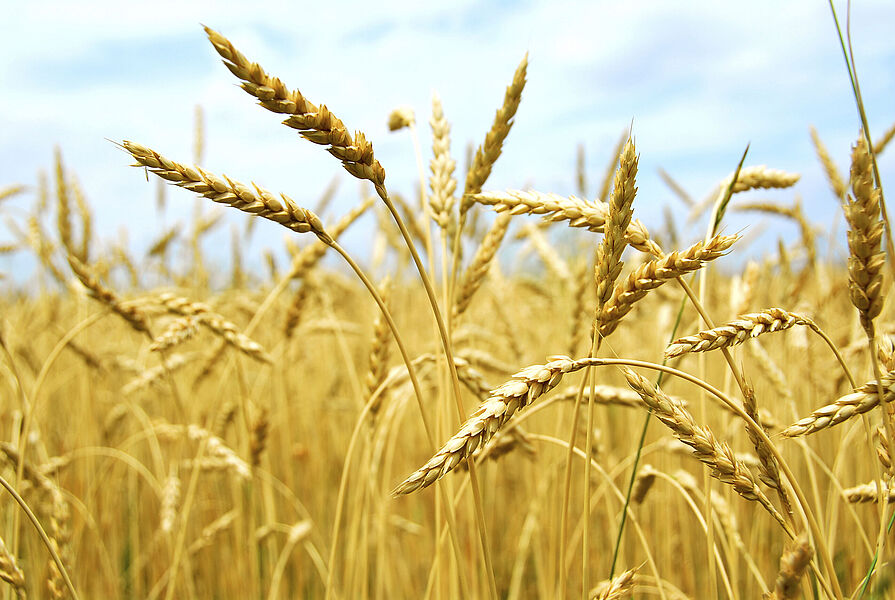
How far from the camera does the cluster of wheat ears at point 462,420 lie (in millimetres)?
651

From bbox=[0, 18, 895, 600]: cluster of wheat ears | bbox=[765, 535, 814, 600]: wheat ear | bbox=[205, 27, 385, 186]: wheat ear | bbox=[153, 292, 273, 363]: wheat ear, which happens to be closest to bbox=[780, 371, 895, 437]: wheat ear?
bbox=[0, 18, 895, 600]: cluster of wheat ears

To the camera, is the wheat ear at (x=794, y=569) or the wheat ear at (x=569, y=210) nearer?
the wheat ear at (x=794, y=569)

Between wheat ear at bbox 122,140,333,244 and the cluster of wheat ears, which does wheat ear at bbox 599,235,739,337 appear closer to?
the cluster of wheat ears

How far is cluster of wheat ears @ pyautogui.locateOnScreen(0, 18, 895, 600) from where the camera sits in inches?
25.6

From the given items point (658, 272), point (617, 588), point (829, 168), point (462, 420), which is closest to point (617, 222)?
point (658, 272)

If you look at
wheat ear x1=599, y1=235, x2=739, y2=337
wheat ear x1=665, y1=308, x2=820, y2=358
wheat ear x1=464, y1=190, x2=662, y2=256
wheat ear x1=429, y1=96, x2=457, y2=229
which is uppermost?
wheat ear x1=429, y1=96, x2=457, y2=229

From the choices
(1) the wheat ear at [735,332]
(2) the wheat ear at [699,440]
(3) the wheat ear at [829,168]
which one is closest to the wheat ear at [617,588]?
(2) the wheat ear at [699,440]

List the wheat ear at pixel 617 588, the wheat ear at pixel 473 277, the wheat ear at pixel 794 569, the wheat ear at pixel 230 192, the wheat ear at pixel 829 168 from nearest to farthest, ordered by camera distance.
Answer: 1. the wheat ear at pixel 794 569
2. the wheat ear at pixel 230 192
3. the wheat ear at pixel 617 588
4. the wheat ear at pixel 473 277
5. the wheat ear at pixel 829 168

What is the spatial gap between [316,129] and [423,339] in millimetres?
3041

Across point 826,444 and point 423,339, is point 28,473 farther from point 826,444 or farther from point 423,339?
point 826,444

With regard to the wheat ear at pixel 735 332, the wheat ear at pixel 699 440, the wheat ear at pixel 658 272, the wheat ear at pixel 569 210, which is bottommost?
the wheat ear at pixel 699 440

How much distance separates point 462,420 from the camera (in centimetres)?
75

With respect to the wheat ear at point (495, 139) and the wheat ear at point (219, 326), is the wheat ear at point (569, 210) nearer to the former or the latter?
the wheat ear at point (495, 139)

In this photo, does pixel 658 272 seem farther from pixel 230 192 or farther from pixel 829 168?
pixel 829 168
